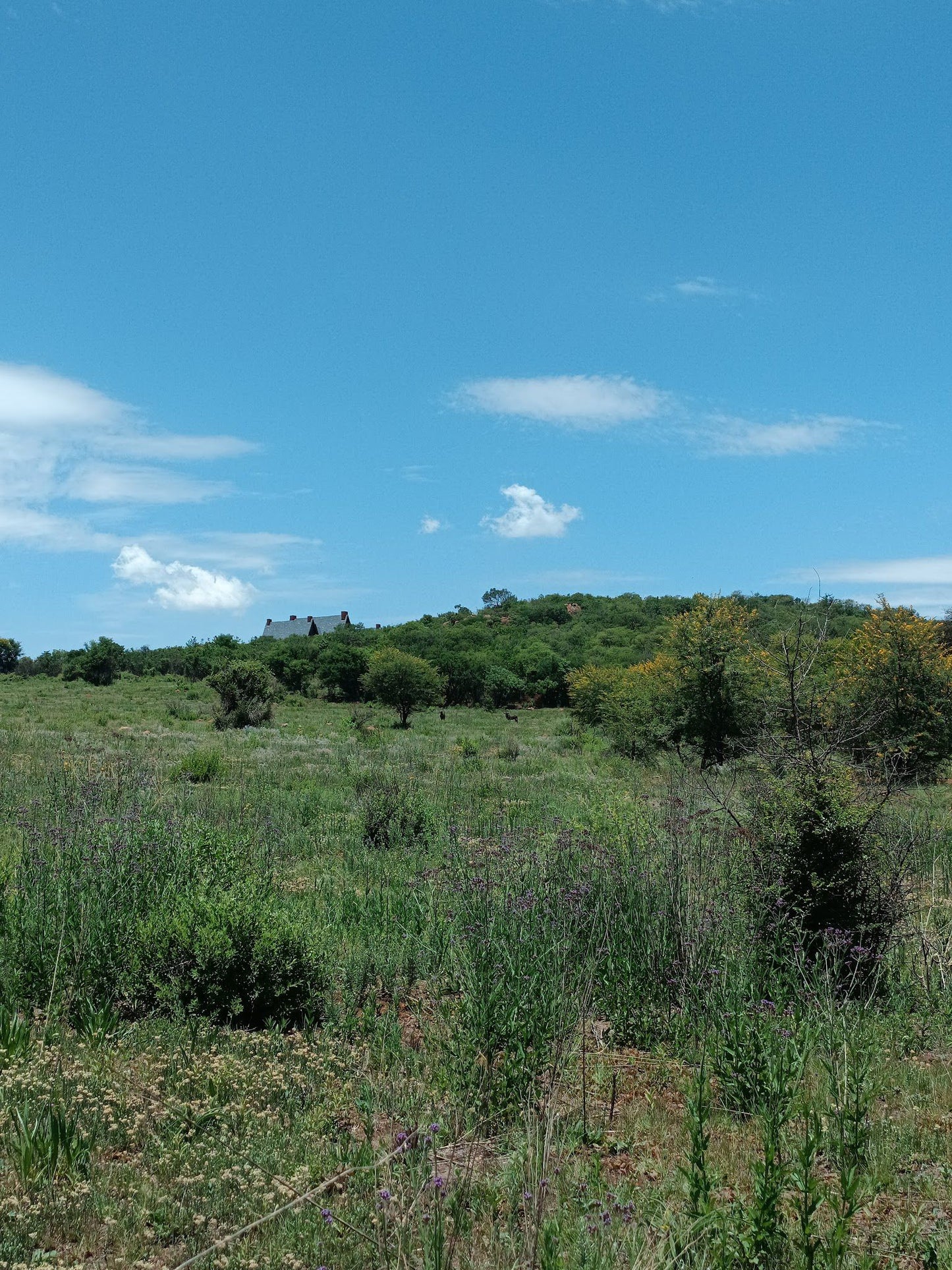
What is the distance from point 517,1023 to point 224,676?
31.6 m

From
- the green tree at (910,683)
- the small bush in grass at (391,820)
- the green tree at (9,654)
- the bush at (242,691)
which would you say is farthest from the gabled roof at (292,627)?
the small bush in grass at (391,820)

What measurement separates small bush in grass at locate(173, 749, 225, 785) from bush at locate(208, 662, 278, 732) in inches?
674

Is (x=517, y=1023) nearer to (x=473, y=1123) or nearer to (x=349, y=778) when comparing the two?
(x=473, y=1123)

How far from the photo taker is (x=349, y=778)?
17.2 meters

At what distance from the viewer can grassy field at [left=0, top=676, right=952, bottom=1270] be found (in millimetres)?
3064

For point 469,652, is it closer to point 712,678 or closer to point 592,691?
point 592,691

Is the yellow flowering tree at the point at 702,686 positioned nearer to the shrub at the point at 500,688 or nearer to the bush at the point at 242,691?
the bush at the point at 242,691

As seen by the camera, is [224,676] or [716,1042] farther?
[224,676]

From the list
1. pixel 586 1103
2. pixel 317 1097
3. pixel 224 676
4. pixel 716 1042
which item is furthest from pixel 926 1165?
Answer: pixel 224 676

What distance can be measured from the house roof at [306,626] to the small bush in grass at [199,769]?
259 feet

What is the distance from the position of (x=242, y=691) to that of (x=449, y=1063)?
104 ft

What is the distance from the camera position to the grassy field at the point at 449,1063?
3.06 meters

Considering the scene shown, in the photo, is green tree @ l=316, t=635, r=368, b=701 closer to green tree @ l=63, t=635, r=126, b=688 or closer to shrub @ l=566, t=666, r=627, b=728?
green tree @ l=63, t=635, r=126, b=688

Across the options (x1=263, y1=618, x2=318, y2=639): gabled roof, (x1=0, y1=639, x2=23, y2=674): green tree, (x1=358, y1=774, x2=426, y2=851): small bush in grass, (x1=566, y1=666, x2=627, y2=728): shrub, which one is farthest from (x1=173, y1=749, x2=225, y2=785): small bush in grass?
(x1=263, y1=618, x2=318, y2=639): gabled roof
